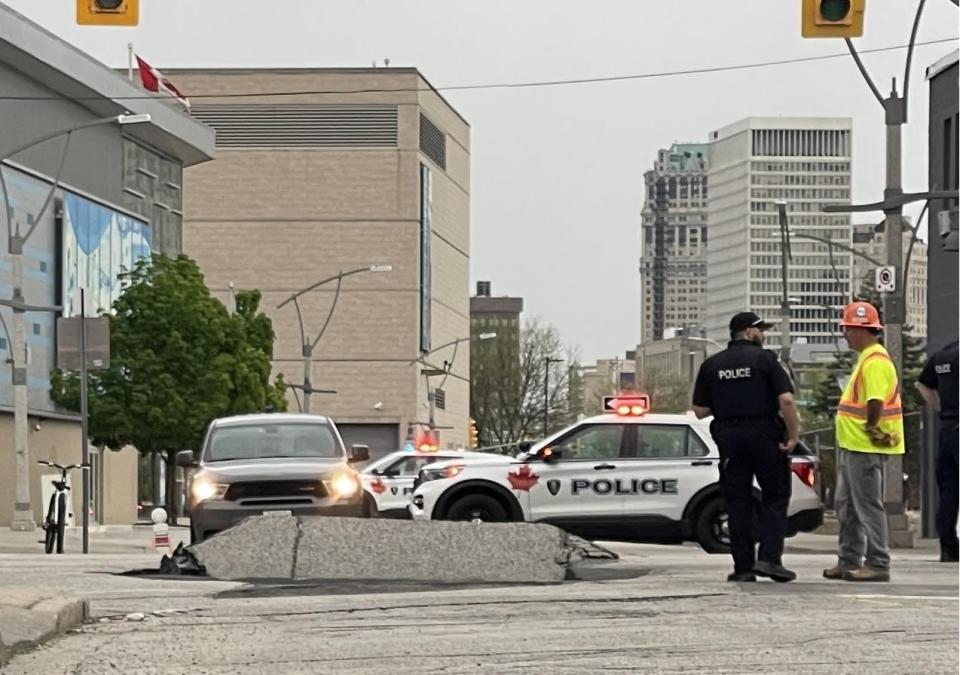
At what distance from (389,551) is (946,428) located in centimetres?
514

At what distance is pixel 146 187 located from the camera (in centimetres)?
7519

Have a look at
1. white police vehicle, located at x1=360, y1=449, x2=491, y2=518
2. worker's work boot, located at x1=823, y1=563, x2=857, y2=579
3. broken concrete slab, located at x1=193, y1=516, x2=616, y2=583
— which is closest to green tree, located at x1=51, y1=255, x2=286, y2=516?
white police vehicle, located at x1=360, y1=449, x2=491, y2=518

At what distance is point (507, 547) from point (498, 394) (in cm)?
12641

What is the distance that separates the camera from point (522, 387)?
14262 cm

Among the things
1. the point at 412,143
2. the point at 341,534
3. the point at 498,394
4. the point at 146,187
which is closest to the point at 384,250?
the point at 412,143

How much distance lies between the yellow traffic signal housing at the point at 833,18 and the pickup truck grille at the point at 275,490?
23.2 ft

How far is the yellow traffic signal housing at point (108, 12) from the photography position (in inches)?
714

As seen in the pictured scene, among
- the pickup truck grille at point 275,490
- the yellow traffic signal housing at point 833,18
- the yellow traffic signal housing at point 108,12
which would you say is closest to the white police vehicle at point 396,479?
the pickup truck grille at point 275,490

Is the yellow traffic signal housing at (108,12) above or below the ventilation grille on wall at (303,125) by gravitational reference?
below

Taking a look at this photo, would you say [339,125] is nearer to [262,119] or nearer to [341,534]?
[262,119]

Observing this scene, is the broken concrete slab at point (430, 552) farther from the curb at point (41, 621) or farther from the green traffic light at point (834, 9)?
the green traffic light at point (834, 9)

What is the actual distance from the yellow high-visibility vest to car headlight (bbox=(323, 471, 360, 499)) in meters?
7.92

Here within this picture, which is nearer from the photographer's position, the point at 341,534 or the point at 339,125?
the point at 341,534

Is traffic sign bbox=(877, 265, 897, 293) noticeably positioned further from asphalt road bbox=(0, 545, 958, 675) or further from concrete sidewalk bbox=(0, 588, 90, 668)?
concrete sidewalk bbox=(0, 588, 90, 668)
